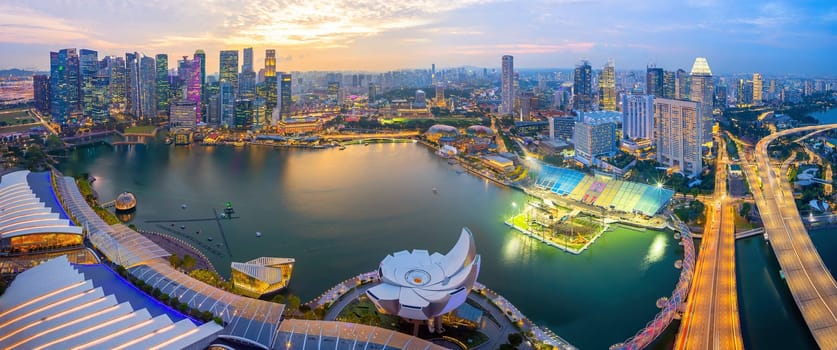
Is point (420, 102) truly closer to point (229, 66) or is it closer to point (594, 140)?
point (229, 66)

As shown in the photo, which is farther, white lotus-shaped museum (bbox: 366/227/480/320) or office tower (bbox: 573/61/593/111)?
office tower (bbox: 573/61/593/111)

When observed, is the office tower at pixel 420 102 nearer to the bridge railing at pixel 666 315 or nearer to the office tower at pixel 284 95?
the office tower at pixel 284 95

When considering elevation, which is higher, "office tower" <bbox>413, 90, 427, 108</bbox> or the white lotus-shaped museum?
"office tower" <bbox>413, 90, 427, 108</bbox>

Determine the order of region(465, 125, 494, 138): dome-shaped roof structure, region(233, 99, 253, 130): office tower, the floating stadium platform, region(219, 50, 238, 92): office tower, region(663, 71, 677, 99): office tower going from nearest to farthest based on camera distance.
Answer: the floating stadium platform
region(465, 125, 494, 138): dome-shaped roof structure
region(233, 99, 253, 130): office tower
region(663, 71, 677, 99): office tower
region(219, 50, 238, 92): office tower

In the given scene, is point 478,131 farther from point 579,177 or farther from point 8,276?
point 8,276

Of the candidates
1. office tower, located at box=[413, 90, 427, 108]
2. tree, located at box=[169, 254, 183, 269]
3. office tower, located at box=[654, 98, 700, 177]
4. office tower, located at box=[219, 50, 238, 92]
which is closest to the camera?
tree, located at box=[169, 254, 183, 269]

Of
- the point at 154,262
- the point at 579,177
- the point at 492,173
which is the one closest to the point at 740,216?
the point at 579,177

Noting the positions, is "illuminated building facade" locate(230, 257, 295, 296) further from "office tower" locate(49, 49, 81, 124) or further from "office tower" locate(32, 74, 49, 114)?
"office tower" locate(32, 74, 49, 114)

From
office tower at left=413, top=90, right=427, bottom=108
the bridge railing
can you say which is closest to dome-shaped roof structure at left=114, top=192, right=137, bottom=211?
the bridge railing
